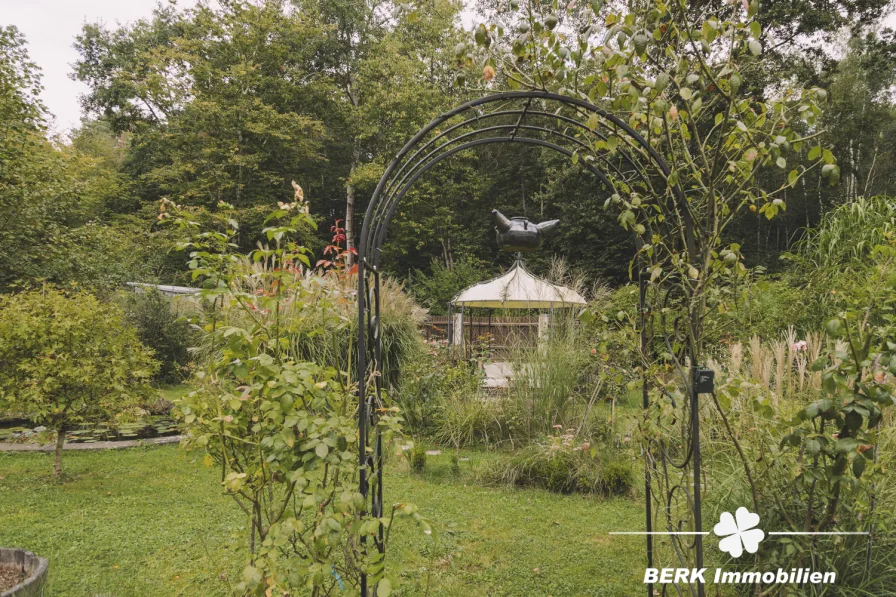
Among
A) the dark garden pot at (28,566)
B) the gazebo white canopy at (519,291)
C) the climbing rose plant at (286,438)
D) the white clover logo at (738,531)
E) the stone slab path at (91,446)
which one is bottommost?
the stone slab path at (91,446)

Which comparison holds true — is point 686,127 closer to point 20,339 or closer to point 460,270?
point 20,339

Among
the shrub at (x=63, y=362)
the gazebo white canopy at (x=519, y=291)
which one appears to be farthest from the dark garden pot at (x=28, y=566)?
the gazebo white canopy at (x=519, y=291)

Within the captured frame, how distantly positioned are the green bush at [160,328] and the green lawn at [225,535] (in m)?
4.46

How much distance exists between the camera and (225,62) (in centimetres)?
1547

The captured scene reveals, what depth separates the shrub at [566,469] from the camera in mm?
3848

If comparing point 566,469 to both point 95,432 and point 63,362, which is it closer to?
point 63,362

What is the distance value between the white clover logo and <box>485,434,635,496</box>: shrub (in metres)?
1.45

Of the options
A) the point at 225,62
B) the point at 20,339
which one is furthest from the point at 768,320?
the point at 225,62

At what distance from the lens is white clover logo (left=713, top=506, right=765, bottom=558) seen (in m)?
2.07

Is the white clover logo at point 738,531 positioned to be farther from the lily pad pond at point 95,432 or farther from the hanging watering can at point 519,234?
the lily pad pond at point 95,432

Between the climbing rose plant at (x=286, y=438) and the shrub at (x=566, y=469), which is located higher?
the climbing rose plant at (x=286, y=438)

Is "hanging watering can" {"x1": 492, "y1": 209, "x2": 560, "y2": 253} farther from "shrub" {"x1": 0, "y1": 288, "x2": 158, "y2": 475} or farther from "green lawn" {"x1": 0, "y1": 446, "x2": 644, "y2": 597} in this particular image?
"shrub" {"x1": 0, "y1": 288, "x2": 158, "y2": 475}

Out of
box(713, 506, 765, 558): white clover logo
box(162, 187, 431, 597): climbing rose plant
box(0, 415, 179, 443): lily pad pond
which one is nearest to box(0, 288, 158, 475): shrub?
box(0, 415, 179, 443): lily pad pond

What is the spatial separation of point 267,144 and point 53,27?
6.81 metres
